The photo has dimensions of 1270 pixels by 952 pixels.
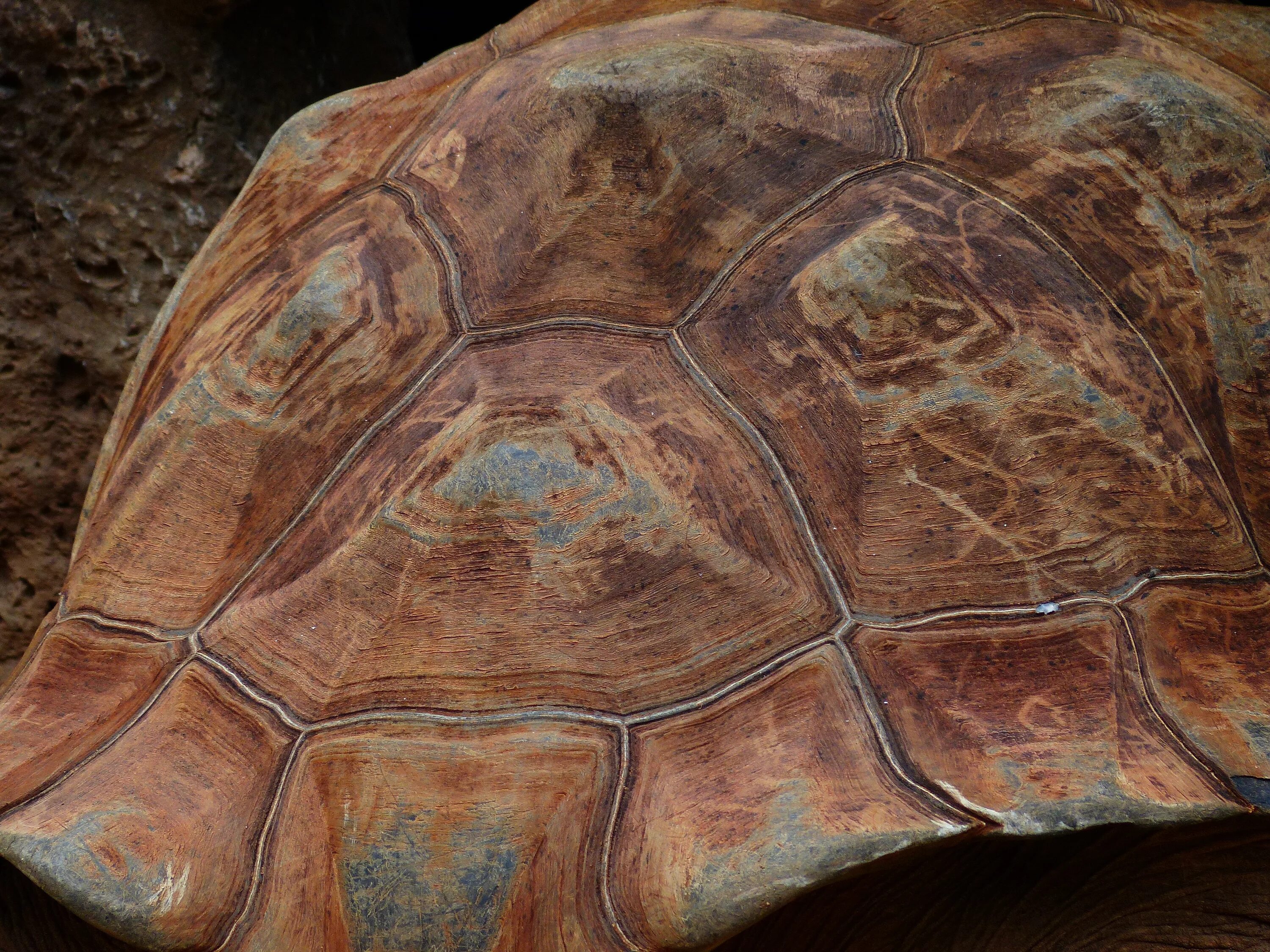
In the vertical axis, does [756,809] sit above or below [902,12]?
below

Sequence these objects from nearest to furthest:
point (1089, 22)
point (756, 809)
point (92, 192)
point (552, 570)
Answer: point (756, 809), point (552, 570), point (1089, 22), point (92, 192)

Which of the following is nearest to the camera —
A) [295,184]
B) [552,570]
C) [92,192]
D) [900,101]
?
[552,570]

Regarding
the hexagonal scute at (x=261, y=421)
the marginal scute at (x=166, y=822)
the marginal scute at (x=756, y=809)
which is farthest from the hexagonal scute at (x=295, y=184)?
the marginal scute at (x=756, y=809)

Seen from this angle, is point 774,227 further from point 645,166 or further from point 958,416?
point 958,416

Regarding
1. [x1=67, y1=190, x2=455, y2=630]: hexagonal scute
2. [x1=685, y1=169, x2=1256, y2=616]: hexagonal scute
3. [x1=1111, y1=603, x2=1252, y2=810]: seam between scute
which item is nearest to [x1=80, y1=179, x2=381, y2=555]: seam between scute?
[x1=67, y1=190, x2=455, y2=630]: hexagonal scute

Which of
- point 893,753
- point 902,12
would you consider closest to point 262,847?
point 893,753

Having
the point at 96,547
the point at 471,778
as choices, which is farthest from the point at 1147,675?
the point at 96,547

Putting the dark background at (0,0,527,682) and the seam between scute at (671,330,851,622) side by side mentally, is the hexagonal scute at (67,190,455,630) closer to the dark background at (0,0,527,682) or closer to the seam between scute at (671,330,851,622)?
the seam between scute at (671,330,851,622)

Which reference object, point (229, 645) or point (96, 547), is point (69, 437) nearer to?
point (96, 547)
